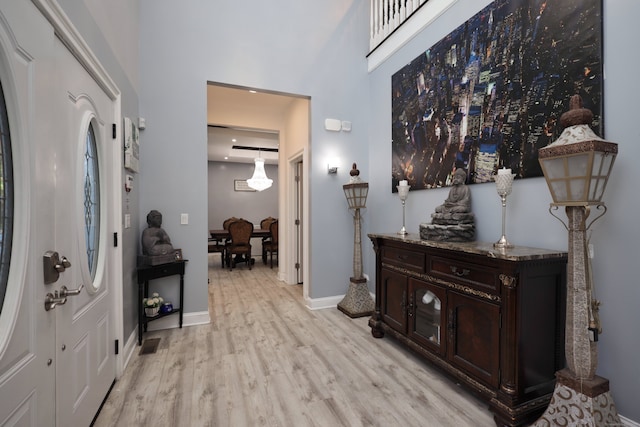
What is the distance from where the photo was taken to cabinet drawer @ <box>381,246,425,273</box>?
2.41 m

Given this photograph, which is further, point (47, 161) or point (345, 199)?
point (345, 199)

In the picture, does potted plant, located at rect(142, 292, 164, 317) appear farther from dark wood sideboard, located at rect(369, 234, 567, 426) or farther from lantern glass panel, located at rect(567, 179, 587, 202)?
lantern glass panel, located at rect(567, 179, 587, 202)

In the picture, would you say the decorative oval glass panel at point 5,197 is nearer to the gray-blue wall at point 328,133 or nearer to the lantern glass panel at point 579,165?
the gray-blue wall at point 328,133

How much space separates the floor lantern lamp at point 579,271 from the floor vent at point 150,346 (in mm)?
2975

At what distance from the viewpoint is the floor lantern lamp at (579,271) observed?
143 centimetres

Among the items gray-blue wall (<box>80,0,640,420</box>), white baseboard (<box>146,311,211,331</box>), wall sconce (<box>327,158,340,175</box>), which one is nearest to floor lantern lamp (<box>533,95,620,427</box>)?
gray-blue wall (<box>80,0,640,420</box>)

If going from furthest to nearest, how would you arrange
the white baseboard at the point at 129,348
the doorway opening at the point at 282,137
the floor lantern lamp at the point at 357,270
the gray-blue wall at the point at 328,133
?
1. the doorway opening at the point at 282,137
2. the floor lantern lamp at the point at 357,270
3. the white baseboard at the point at 129,348
4. the gray-blue wall at the point at 328,133

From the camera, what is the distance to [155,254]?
2.95 m

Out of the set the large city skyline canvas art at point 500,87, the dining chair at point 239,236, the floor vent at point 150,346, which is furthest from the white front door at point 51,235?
the dining chair at point 239,236

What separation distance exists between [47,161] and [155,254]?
1874 millimetres

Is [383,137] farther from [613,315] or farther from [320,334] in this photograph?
[613,315]

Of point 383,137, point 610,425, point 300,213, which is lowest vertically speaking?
point 610,425

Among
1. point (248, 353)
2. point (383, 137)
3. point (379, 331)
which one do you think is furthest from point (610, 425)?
point (383, 137)

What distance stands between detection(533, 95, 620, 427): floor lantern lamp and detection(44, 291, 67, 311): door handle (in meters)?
2.42
